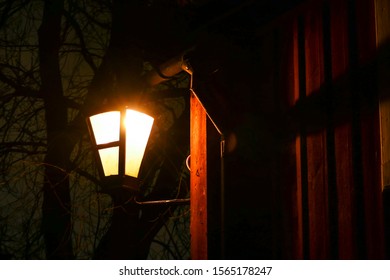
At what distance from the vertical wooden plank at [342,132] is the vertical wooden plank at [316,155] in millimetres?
139

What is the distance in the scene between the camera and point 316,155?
4773 mm

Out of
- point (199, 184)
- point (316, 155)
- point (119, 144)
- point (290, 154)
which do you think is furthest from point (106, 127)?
point (316, 155)

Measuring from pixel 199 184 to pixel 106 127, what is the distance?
1.21 m

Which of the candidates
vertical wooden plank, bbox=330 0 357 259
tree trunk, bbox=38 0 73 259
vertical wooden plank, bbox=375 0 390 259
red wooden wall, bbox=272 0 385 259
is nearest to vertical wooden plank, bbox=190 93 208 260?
red wooden wall, bbox=272 0 385 259

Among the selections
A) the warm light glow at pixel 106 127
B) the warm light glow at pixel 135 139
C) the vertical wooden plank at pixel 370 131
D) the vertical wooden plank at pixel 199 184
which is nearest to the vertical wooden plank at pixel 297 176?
the vertical wooden plank at pixel 370 131

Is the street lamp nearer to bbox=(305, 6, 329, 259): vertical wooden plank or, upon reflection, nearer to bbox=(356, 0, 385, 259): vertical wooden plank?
bbox=(305, 6, 329, 259): vertical wooden plank

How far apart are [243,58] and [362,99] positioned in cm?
152

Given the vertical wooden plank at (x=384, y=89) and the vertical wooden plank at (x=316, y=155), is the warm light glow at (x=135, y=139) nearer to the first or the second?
the vertical wooden plank at (x=316, y=155)

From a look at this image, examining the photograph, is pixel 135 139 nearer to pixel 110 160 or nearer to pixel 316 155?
pixel 110 160

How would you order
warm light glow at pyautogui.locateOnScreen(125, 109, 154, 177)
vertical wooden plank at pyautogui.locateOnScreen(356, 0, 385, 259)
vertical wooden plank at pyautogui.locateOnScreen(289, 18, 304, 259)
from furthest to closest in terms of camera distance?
warm light glow at pyautogui.locateOnScreen(125, 109, 154, 177), vertical wooden plank at pyautogui.locateOnScreen(289, 18, 304, 259), vertical wooden plank at pyautogui.locateOnScreen(356, 0, 385, 259)

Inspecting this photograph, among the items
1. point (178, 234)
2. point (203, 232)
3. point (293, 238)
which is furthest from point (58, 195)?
point (293, 238)

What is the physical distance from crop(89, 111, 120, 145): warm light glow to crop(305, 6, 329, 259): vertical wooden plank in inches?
80.6

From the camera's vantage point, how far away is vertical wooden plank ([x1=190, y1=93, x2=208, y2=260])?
529 cm

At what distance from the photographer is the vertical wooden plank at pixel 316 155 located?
463 cm
